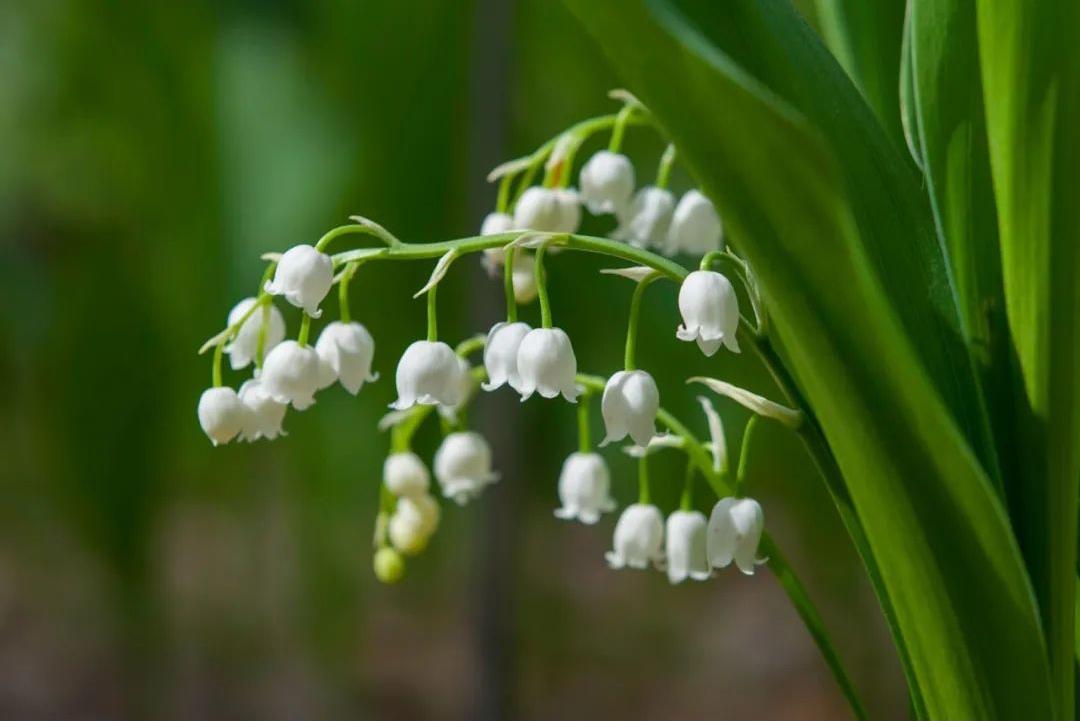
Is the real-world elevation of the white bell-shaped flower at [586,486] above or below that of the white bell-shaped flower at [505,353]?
below

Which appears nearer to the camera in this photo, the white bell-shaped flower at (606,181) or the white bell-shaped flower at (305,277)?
the white bell-shaped flower at (305,277)

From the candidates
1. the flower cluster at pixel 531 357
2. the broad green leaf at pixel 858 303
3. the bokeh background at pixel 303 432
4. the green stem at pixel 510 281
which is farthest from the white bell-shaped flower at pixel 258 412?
the bokeh background at pixel 303 432

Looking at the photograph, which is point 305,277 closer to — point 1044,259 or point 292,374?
point 292,374

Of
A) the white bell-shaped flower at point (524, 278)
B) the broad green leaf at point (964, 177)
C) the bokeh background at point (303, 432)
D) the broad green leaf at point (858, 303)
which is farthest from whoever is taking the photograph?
the bokeh background at point (303, 432)

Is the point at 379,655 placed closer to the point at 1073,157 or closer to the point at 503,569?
the point at 503,569

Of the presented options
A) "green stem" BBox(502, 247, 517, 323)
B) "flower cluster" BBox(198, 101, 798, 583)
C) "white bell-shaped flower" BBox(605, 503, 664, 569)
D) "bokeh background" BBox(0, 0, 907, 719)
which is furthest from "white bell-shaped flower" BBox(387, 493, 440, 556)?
"bokeh background" BBox(0, 0, 907, 719)

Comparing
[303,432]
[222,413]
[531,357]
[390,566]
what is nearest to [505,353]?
[531,357]

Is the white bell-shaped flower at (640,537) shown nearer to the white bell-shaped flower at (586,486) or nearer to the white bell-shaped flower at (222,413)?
the white bell-shaped flower at (586,486)
